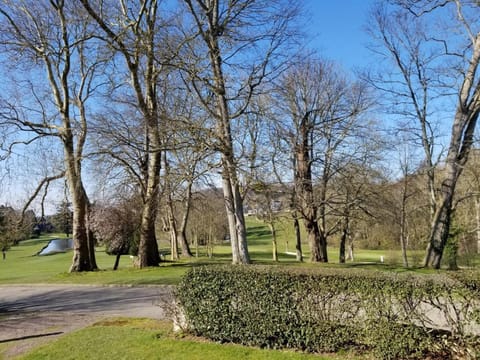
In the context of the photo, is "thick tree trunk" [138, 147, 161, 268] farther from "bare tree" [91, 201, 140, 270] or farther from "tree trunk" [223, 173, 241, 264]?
"tree trunk" [223, 173, 241, 264]

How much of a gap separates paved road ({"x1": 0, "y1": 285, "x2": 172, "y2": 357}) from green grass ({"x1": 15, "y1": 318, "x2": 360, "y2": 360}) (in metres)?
0.63

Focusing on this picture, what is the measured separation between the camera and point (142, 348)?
530 centimetres

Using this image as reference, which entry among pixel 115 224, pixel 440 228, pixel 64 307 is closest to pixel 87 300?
pixel 64 307

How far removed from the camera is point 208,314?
5.59 m

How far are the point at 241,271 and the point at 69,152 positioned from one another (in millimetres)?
13519

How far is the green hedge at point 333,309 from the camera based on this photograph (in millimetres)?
4344

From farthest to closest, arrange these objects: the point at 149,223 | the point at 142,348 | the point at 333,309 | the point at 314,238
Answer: the point at 314,238 → the point at 149,223 → the point at 142,348 → the point at 333,309

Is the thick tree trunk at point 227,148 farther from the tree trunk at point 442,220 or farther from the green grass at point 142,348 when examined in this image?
the tree trunk at point 442,220

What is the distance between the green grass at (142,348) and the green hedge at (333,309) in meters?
0.25

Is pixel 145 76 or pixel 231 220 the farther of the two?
pixel 145 76

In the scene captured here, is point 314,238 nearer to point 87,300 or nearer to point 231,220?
point 231,220

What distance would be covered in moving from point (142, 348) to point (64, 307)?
505cm

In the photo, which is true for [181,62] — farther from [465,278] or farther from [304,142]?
[304,142]

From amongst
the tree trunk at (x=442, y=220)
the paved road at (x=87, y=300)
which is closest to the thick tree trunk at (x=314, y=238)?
the tree trunk at (x=442, y=220)
